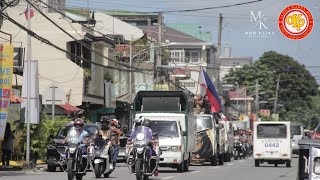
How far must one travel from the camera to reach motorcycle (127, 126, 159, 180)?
920 inches

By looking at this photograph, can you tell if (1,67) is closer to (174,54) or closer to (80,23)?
(80,23)

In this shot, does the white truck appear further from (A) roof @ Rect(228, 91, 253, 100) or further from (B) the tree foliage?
(B) the tree foliage

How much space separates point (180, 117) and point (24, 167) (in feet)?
20.2

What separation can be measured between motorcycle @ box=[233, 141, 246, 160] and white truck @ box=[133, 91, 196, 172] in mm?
26423

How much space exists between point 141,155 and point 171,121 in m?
7.32

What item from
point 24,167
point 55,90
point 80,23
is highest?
point 80,23

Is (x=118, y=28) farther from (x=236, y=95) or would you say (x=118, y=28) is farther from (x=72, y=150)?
(x=72, y=150)

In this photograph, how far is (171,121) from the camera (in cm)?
3062

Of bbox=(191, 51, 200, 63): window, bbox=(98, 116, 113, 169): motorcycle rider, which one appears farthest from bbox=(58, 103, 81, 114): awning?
bbox=(191, 51, 200, 63): window

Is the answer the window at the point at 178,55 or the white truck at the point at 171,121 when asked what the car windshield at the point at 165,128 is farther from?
the window at the point at 178,55

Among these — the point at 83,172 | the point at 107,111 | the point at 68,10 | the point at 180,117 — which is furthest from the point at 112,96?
the point at 83,172

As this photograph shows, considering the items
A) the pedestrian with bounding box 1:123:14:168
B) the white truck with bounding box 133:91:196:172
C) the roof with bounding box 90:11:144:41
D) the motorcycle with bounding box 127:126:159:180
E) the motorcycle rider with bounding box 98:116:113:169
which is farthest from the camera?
the roof with bounding box 90:11:144:41

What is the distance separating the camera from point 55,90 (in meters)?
37.2

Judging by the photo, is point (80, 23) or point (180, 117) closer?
point (180, 117)
